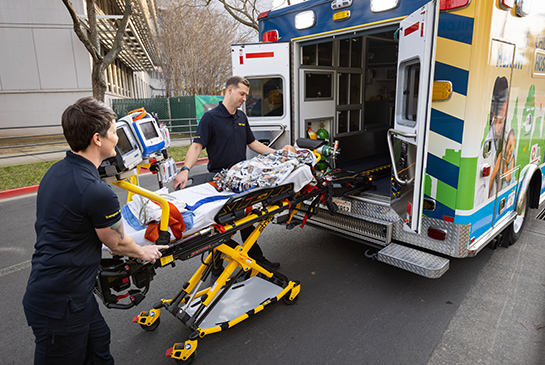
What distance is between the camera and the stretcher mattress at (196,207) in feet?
8.08

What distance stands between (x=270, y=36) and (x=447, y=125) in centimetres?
282

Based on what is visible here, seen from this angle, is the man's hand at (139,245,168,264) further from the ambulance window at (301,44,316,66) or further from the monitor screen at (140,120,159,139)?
the ambulance window at (301,44,316,66)

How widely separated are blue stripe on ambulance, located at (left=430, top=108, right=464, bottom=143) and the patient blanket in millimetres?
1222

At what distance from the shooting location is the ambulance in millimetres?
3064

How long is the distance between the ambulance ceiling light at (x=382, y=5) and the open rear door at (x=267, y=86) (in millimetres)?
1348

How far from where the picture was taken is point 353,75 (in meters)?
6.62

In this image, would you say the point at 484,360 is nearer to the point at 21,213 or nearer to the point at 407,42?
the point at 407,42

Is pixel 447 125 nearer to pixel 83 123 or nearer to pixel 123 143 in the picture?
pixel 123 143

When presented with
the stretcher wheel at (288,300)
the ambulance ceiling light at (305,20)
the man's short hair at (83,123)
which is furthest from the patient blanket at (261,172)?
the ambulance ceiling light at (305,20)

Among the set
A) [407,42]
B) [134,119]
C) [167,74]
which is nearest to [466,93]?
[407,42]

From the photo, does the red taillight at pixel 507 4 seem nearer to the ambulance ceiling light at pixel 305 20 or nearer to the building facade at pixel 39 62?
the ambulance ceiling light at pixel 305 20

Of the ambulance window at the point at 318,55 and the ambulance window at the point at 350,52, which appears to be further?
the ambulance window at the point at 350,52

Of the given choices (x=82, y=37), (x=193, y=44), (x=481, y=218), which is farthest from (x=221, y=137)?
(x=193, y=44)

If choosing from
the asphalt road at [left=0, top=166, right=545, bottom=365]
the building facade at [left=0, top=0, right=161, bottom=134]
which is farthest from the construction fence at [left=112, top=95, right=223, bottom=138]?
the asphalt road at [left=0, top=166, right=545, bottom=365]
